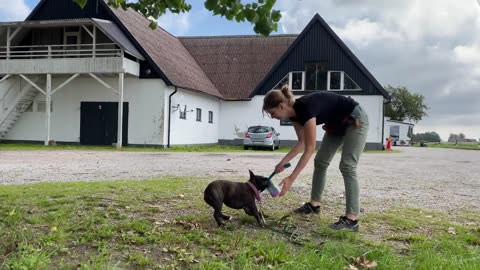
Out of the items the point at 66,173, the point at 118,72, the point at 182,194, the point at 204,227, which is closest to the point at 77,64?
the point at 118,72

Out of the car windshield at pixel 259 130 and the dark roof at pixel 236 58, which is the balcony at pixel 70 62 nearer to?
the car windshield at pixel 259 130

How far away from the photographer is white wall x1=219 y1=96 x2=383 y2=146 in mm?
27359

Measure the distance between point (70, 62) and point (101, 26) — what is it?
2.64m

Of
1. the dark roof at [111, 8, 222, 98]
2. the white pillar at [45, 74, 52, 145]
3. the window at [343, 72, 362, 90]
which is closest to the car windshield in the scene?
the dark roof at [111, 8, 222, 98]

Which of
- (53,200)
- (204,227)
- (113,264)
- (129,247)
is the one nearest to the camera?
(113,264)

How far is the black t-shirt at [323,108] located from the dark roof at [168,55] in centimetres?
1841

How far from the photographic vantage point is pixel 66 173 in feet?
31.1

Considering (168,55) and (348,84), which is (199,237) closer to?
(168,55)

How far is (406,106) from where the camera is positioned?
7894cm

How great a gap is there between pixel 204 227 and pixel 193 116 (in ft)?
74.7

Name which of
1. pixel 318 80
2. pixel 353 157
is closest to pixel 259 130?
pixel 318 80

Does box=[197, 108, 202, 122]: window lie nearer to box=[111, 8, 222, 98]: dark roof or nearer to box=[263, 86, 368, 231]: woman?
box=[111, 8, 222, 98]: dark roof

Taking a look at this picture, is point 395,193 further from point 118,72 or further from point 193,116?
point 193,116

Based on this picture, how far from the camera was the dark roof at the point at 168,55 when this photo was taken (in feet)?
78.0
